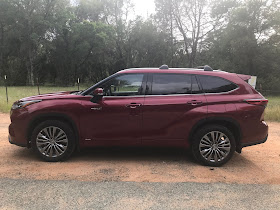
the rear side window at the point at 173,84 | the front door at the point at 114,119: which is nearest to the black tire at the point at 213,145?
the rear side window at the point at 173,84

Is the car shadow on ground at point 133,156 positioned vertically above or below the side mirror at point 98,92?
below

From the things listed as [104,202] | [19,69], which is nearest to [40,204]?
[104,202]

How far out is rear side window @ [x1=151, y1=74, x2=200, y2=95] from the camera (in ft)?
15.7

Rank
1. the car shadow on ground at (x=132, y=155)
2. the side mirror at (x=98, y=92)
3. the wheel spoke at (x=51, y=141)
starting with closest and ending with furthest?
the side mirror at (x=98, y=92) → the wheel spoke at (x=51, y=141) → the car shadow on ground at (x=132, y=155)

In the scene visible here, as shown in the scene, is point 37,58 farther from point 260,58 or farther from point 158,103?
point 158,103

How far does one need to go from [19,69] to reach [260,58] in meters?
39.0

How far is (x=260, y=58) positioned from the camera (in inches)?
1377

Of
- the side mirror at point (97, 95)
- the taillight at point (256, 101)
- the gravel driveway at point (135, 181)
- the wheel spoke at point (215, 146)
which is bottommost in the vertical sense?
the gravel driveway at point (135, 181)

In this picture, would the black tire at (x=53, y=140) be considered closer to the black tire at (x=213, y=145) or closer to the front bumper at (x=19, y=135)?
the front bumper at (x=19, y=135)

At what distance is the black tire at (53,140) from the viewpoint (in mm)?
4723

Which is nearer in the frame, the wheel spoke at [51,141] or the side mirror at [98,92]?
the side mirror at [98,92]

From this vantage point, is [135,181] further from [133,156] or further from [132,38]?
[132,38]

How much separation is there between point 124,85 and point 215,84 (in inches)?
64.5

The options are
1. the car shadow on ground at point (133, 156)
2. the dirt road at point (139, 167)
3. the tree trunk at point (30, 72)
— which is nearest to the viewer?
the dirt road at point (139, 167)
